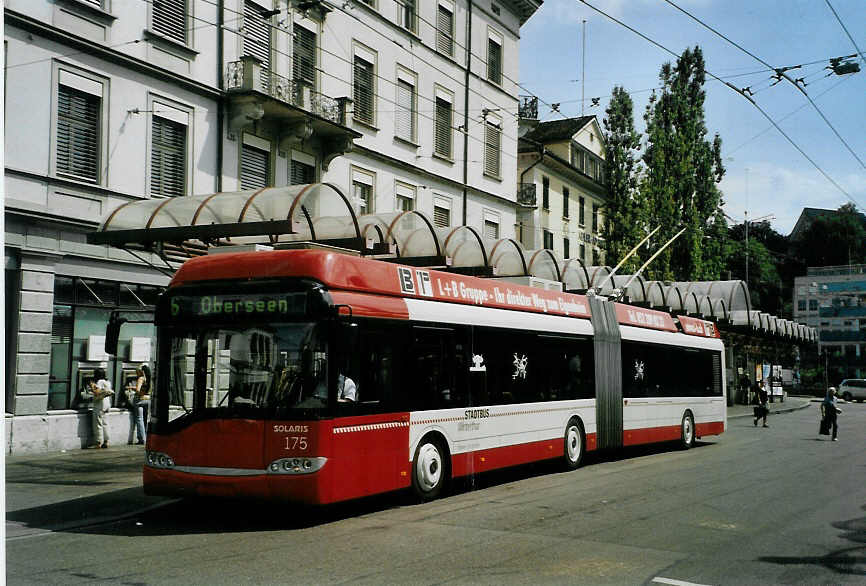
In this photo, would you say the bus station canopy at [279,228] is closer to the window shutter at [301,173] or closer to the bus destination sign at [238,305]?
the bus destination sign at [238,305]

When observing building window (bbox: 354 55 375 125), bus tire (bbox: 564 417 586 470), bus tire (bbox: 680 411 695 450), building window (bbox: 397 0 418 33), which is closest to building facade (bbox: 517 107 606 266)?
building window (bbox: 397 0 418 33)

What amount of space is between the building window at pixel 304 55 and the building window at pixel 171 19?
3.65 meters

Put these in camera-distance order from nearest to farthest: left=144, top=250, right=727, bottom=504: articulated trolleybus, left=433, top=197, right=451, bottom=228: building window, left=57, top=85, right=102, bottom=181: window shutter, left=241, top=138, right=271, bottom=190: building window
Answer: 1. left=144, top=250, right=727, bottom=504: articulated trolleybus
2. left=57, top=85, right=102, bottom=181: window shutter
3. left=241, top=138, right=271, bottom=190: building window
4. left=433, top=197, right=451, bottom=228: building window

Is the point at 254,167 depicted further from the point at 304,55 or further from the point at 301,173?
the point at 304,55

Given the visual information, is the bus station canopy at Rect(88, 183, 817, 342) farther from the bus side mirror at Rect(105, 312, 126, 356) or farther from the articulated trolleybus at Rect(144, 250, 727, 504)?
the bus side mirror at Rect(105, 312, 126, 356)

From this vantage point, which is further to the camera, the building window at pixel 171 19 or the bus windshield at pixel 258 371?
the building window at pixel 171 19

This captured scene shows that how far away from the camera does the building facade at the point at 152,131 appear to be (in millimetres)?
17219

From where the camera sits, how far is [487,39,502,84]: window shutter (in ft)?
110

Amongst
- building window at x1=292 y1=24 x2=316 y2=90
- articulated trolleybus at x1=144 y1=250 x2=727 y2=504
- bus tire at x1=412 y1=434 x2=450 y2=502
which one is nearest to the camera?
articulated trolleybus at x1=144 y1=250 x2=727 y2=504

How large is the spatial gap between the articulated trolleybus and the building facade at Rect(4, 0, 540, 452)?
415 centimetres

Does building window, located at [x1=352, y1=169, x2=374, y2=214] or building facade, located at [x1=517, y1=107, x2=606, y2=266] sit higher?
building facade, located at [x1=517, y1=107, x2=606, y2=266]

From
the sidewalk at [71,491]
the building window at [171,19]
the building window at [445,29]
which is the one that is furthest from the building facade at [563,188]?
the sidewalk at [71,491]

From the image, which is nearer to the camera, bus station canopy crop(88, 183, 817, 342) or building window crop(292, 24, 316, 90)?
bus station canopy crop(88, 183, 817, 342)

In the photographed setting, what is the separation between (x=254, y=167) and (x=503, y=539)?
15978mm
